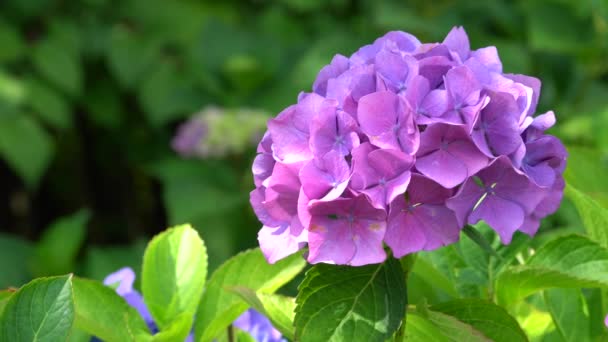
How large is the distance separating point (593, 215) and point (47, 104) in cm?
196

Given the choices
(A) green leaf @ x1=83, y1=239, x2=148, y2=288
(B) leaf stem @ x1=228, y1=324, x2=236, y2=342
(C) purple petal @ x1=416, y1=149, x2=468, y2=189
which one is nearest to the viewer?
(C) purple petal @ x1=416, y1=149, x2=468, y2=189

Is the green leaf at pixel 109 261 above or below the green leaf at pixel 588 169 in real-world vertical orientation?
below

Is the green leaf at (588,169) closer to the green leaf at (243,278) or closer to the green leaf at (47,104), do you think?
the green leaf at (243,278)

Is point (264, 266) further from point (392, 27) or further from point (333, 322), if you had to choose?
point (392, 27)

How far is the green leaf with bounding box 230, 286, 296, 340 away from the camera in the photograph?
0.71 m

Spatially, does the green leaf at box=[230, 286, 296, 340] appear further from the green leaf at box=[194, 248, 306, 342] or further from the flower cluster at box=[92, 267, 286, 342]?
the flower cluster at box=[92, 267, 286, 342]

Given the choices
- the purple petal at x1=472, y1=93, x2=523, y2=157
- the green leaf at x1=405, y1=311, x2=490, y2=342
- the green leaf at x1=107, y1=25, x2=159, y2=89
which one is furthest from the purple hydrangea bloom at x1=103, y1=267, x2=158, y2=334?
the green leaf at x1=107, y1=25, x2=159, y2=89

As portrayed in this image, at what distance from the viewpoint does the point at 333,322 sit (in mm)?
662

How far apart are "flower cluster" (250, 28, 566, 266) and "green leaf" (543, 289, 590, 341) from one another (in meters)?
0.11

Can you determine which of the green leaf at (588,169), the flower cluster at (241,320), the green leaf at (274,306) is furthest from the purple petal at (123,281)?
the green leaf at (588,169)

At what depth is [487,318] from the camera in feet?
2.29

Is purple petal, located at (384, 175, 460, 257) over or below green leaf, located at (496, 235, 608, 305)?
over

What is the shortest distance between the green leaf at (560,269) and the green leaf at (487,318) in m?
0.03

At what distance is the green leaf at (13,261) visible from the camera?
2.32 metres
